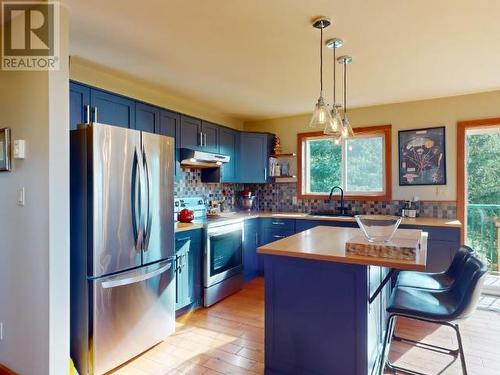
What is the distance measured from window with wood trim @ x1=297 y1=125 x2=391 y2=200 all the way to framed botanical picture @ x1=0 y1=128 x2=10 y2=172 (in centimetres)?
349

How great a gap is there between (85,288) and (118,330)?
39 cm

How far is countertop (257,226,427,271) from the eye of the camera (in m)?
1.57

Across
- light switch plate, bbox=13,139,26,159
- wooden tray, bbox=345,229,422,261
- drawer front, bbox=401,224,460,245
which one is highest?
light switch plate, bbox=13,139,26,159

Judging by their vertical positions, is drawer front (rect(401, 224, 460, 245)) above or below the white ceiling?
below

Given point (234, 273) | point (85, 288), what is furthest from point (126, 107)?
point (234, 273)

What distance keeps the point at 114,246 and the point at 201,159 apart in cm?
154

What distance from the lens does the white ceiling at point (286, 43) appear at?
1.89m

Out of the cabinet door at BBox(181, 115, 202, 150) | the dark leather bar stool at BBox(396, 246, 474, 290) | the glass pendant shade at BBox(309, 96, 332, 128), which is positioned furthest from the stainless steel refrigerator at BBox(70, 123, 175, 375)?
the dark leather bar stool at BBox(396, 246, 474, 290)

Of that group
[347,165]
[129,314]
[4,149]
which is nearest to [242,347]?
[129,314]

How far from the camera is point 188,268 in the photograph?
303cm

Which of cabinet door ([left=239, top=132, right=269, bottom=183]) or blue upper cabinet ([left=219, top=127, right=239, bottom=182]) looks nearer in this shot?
blue upper cabinet ([left=219, top=127, right=239, bottom=182])

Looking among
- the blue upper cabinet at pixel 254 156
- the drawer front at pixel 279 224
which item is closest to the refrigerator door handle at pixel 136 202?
the drawer front at pixel 279 224

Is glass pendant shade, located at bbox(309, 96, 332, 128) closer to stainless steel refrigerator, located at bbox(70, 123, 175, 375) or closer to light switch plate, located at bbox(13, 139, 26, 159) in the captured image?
stainless steel refrigerator, located at bbox(70, 123, 175, 375)

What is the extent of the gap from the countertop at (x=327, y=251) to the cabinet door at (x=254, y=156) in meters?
2.19
